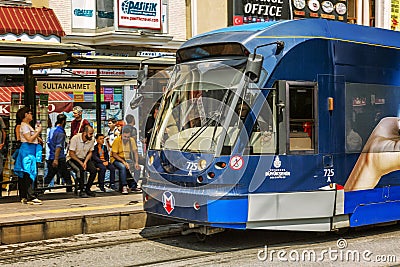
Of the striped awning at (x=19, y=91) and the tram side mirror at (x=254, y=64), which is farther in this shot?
the striped awning at (x=19, y=91)

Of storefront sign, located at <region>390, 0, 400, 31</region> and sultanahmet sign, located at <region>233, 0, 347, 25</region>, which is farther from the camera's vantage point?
storefront sign, located at <region>390, 0, 400, 31</region>

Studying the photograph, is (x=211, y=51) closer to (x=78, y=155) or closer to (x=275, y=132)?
(x=275, y=132)

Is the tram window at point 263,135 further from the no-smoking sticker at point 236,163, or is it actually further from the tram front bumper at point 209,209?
the tram front bumper at point 209,209

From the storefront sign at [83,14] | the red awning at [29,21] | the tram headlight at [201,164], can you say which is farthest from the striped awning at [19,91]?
the storefront sign at [83,14]

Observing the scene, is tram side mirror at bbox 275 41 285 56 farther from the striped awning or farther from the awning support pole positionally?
the striped awning

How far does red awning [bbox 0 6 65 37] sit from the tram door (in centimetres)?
882

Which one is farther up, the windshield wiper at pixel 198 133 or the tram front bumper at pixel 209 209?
the windshield wiper at pixel 198 133

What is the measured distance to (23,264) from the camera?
9.58 metres

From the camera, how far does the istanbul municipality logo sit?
2145 cm

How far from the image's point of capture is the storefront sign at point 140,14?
21.4 metres

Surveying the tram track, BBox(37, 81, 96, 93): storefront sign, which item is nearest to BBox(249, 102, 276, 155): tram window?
the tram track

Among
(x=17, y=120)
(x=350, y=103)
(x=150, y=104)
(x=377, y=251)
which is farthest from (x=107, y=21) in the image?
Result: (x=377, y=251)

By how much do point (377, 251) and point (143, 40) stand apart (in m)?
13.3

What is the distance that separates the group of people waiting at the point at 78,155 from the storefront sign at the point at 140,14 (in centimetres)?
650
